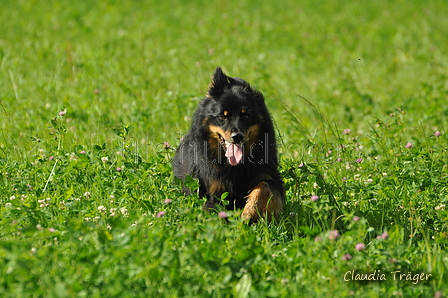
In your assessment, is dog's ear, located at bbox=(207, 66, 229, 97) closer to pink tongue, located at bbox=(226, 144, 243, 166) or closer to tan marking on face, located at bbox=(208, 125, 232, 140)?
tan marking on face, located at bbox=(208, 125, 232, 140)

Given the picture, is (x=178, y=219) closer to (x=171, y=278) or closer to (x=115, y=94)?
(x=171, y=278)

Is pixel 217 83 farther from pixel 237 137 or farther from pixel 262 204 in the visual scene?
pixel 262 204

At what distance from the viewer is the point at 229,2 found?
54.2 ft

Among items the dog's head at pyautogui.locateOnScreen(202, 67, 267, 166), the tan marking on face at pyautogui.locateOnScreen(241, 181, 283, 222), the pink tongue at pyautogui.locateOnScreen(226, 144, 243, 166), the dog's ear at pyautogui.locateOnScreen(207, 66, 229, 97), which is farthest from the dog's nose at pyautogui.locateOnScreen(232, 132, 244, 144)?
the dog's ear at pyautogui.locateOnScreen(207, 66, 229, 97)

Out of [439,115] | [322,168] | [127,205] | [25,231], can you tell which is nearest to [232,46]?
[439,115]

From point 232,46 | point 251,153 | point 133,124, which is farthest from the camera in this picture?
point 232,46

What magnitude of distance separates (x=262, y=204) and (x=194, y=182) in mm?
710

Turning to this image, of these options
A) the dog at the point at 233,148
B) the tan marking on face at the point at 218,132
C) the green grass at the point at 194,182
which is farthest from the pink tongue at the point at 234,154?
the green grass at the point at 194,182

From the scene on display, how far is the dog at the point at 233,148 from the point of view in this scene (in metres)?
4.55

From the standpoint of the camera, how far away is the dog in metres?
4.55

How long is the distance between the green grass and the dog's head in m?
0.52

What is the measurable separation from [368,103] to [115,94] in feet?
12.2

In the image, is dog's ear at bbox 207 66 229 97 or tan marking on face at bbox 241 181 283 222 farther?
dog's ear at bbox 207 66 229 97

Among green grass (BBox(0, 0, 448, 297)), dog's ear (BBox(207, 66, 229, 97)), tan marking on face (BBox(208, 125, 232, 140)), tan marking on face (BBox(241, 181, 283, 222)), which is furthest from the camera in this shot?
dog's ear (BBox(207, 66, 229, 97))
